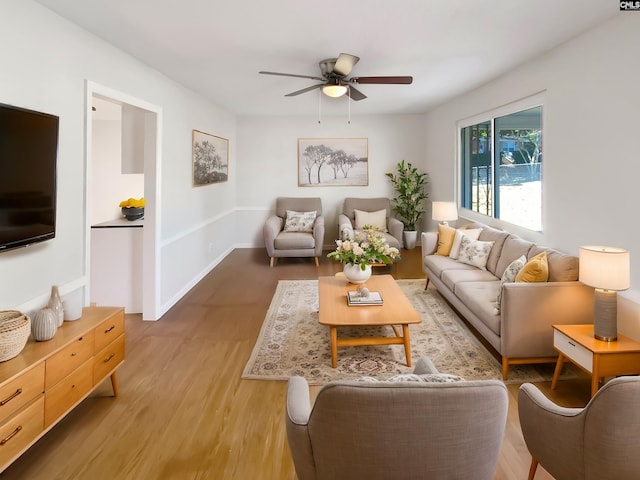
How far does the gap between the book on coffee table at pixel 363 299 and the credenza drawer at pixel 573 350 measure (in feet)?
4.08

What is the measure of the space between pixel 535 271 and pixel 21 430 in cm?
318

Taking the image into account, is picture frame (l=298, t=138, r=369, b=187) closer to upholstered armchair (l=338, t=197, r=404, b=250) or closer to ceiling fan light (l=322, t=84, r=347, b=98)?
upholstered armchair (l=338, t=197, r=404, b=250)

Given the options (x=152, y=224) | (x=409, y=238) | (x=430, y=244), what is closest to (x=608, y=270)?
(x=430, y=244)

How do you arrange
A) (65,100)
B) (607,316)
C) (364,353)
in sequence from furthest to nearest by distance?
(364,353) < (65,100) < (607,316)

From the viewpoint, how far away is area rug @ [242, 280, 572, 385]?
2883 millimetres

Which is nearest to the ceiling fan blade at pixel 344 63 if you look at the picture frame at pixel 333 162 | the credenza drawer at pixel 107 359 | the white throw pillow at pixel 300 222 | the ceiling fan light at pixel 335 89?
the ceiling fan light at pixel 335 89

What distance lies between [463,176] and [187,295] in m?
4.20

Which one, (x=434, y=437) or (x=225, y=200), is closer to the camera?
(x=434, y=437)

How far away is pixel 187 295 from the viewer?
4.78 metres

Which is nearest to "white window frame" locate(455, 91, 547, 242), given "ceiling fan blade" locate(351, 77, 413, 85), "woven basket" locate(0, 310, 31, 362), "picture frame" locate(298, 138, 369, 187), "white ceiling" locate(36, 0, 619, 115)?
"white ceiling" locate(36, 0, 619, 115)

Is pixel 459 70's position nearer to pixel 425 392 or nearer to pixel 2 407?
pixel 425 392

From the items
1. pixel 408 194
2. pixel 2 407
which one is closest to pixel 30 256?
pixel 2 407

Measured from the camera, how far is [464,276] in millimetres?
3900

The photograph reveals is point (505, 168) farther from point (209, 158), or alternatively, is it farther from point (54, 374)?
point (54, 374)
